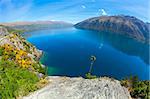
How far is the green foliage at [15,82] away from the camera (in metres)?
44.5

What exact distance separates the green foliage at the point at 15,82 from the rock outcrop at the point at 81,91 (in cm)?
184

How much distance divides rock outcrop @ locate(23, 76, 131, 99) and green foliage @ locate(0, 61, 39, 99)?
6.05ft

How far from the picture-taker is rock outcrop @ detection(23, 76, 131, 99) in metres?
45.2

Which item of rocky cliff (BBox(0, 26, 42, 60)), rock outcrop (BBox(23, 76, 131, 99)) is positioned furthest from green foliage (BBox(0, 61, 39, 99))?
rocky cliff (BBox(0, 26, 42, 60))

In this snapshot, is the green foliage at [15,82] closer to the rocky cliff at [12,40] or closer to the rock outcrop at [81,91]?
the rock outcrop at [81,91]

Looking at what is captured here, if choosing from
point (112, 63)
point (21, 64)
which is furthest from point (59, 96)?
point (112, 63)

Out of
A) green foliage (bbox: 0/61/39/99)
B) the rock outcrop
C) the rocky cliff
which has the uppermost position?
the rocky cliff

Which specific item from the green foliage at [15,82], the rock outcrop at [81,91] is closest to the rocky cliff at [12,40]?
the green foliage at [15,82]

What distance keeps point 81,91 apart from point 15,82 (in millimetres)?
12094

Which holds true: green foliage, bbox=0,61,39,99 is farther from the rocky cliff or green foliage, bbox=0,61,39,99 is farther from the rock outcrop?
the rocky cliff

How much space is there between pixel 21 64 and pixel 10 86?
19236mm

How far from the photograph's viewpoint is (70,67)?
135 metres

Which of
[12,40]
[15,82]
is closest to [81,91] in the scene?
[15,82]

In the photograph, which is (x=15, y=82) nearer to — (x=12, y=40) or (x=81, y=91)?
(x=81, y=91)
